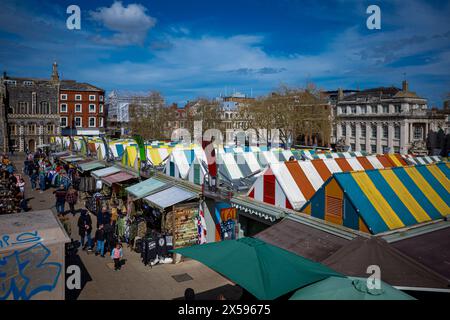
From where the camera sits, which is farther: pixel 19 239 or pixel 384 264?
pixel 19 239

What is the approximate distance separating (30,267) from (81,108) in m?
67.5

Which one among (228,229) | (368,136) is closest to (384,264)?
(228,229)

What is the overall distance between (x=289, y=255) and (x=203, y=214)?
20.7 ft

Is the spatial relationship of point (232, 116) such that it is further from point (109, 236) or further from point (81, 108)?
point (109, 236)

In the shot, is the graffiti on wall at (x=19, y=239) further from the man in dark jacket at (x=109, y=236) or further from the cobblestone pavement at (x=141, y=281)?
the man in dark jacket at (x=109, y=236)

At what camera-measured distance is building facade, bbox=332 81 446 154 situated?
2062 inches

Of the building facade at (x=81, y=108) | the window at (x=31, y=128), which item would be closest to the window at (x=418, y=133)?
the building facade at (x=81, y=108)

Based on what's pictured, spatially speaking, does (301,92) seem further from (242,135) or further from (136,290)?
(136,290)

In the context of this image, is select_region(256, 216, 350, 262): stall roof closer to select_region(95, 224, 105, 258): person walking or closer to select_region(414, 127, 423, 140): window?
select_region(95, 224, 105, 258): person walking

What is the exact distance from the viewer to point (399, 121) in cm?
5297

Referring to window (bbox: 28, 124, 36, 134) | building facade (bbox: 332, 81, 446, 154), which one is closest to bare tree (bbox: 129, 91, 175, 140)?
window (bbox: 28, 124, 36, 134)

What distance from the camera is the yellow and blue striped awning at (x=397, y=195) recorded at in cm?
737

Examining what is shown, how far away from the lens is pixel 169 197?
1178cm
